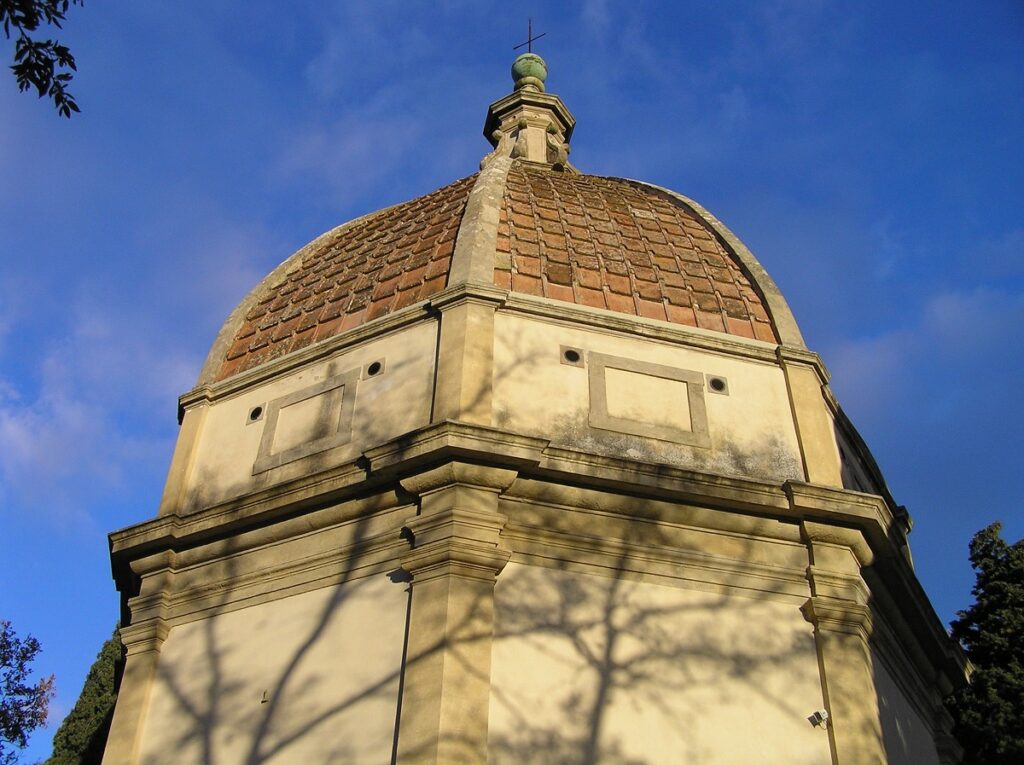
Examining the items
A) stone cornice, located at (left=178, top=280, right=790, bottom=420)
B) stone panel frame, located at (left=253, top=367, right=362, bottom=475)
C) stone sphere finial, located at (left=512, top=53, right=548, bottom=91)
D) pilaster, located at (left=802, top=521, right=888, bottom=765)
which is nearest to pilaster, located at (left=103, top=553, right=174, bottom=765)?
stone panel frame, located at (left=253, top=367, right=362, bottom=475)

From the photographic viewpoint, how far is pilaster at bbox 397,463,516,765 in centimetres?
983

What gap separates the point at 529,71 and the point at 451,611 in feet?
58.5

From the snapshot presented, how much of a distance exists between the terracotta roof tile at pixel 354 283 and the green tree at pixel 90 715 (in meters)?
8.85

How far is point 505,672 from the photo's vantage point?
34.3ft

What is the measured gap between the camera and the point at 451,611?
1045cm

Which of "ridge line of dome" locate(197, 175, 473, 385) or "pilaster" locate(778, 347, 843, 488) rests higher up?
"ridge line of dome" locate(197, 175, 473, 385)

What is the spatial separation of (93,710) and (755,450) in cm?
1520

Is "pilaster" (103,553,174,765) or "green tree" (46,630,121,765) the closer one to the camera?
"pilaster" (103,553,174,765)

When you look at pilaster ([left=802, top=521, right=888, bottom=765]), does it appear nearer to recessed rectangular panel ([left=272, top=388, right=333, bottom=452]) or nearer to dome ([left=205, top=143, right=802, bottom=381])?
dome ([left=205, top=143, right=802, bottom=381])

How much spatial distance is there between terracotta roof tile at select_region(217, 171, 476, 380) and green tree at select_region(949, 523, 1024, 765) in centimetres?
912

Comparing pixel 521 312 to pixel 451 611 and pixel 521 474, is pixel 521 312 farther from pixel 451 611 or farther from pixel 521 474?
pixel 451 611

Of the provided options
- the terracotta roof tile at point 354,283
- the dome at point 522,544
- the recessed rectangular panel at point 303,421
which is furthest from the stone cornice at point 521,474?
the terracotta roof tile at point 354,283

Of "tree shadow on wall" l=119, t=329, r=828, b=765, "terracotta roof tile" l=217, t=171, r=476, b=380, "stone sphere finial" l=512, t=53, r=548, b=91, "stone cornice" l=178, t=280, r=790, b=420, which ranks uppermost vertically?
"stone sphere finial" l=512, t=53, r=548, b=91

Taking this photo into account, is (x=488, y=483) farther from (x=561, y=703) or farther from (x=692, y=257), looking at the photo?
(x=692, y=257)
